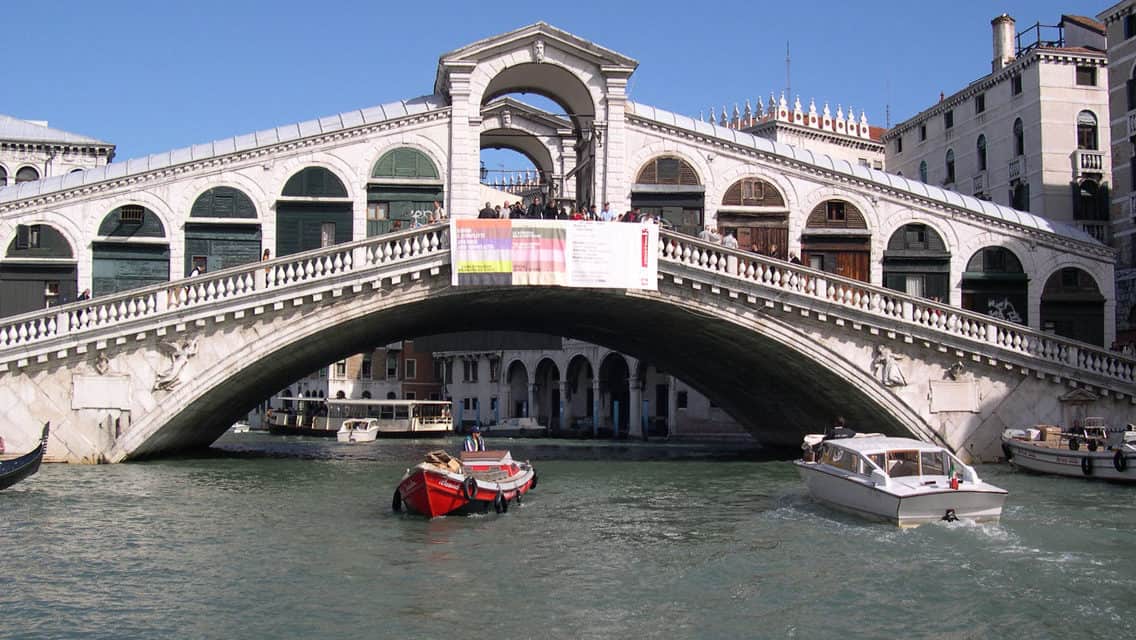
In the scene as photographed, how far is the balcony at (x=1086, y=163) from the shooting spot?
140 feet

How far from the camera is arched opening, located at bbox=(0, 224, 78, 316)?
30188mm

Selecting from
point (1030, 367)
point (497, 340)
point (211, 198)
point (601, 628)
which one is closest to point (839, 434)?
point (1030, 367)

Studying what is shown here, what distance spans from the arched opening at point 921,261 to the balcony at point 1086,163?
12783 mm

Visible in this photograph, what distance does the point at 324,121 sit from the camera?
31281 millimetres

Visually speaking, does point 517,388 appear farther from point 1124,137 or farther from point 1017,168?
point 1124,137

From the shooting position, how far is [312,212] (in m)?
31.2

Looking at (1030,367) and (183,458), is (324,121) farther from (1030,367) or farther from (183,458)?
(1030,367)

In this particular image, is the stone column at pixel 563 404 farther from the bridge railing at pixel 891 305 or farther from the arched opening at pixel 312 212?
the bridge railing at pixel 891 305

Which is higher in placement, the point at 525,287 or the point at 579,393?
the point at 525,287

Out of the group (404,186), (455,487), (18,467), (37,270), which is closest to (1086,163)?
(404,186)

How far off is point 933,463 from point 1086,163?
89.0 ft

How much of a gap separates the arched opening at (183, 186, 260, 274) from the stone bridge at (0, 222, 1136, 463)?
2.29 m

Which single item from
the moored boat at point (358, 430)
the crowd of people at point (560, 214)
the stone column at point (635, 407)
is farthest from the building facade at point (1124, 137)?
the moored boat at point (358, 430)

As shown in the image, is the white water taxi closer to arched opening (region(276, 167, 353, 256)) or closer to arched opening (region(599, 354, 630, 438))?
arched opening (region(276, 167, 353, 256))
